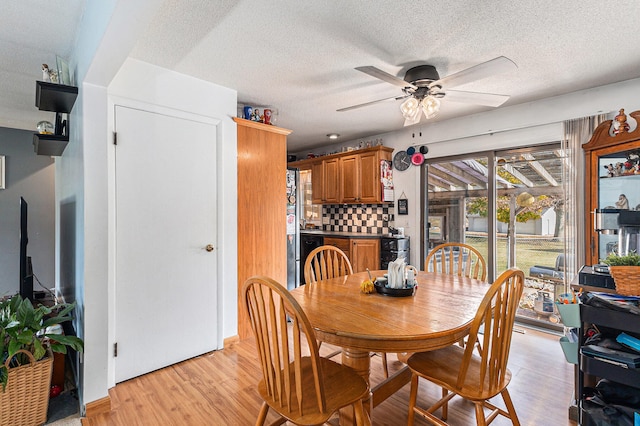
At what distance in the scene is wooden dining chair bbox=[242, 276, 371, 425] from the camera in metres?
1.20

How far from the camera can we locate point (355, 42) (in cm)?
207

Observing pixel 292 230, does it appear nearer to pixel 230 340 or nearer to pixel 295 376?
pixel 230 340

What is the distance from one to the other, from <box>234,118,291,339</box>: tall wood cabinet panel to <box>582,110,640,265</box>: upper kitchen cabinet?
2.72 meters

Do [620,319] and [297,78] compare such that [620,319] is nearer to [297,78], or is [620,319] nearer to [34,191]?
[297,78]

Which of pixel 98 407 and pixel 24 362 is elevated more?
pixel 24 362

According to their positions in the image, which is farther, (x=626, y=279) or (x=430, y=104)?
(x=430, y=104)

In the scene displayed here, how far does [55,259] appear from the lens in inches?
155

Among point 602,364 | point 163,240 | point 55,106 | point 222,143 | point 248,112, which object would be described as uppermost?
point 248,112

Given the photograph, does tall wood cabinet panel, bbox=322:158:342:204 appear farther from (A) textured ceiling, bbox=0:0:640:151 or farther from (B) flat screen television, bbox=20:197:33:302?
(B) flat screen television, bbox=20:197:33:302

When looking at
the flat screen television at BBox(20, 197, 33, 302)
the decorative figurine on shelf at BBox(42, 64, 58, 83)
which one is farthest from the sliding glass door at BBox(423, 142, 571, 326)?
the flat screen television at BBox(20, 197, 33, 302)

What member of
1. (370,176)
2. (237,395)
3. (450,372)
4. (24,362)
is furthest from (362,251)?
(24,362)

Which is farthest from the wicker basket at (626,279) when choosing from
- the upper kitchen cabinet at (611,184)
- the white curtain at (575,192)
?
the white curtain at (575,192)

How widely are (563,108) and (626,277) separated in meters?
2.15

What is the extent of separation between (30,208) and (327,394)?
4.48 metres
